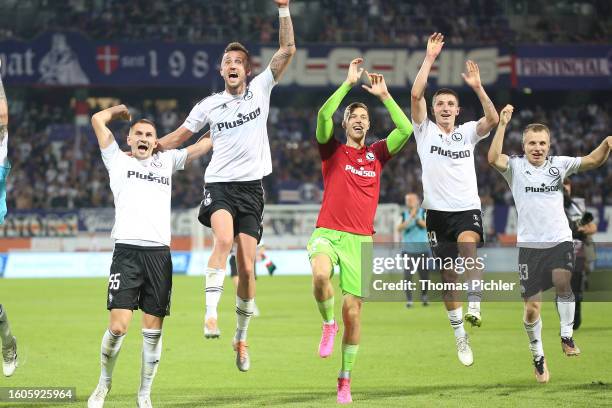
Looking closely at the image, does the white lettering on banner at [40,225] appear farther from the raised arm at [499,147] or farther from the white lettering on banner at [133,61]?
the raised arm at [499,147]

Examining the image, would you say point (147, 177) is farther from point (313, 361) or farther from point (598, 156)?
point (313, 361)

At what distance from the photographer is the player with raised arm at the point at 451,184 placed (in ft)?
41.4

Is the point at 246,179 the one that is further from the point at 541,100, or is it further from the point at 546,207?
the point at 541,100

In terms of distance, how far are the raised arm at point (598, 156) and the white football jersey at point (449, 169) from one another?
4.17ft

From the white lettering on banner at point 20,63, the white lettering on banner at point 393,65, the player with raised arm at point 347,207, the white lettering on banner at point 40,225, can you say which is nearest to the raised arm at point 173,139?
the player with raised arm at point 347,207

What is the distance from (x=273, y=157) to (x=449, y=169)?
3153 centimetres

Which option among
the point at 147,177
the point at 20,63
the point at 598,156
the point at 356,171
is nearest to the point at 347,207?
the point at 356,171

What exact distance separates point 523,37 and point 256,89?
35629mm

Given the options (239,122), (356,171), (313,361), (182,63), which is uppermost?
(182,63)

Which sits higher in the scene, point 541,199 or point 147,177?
point 147,177

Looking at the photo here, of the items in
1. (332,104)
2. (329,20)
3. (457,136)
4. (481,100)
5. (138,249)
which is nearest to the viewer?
(138,249)

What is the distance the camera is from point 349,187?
1125 cm

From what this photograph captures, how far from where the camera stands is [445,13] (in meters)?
45.9

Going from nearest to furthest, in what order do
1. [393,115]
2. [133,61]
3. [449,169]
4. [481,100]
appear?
[393,115] < [481,100] < [449,169] < [133,61]
